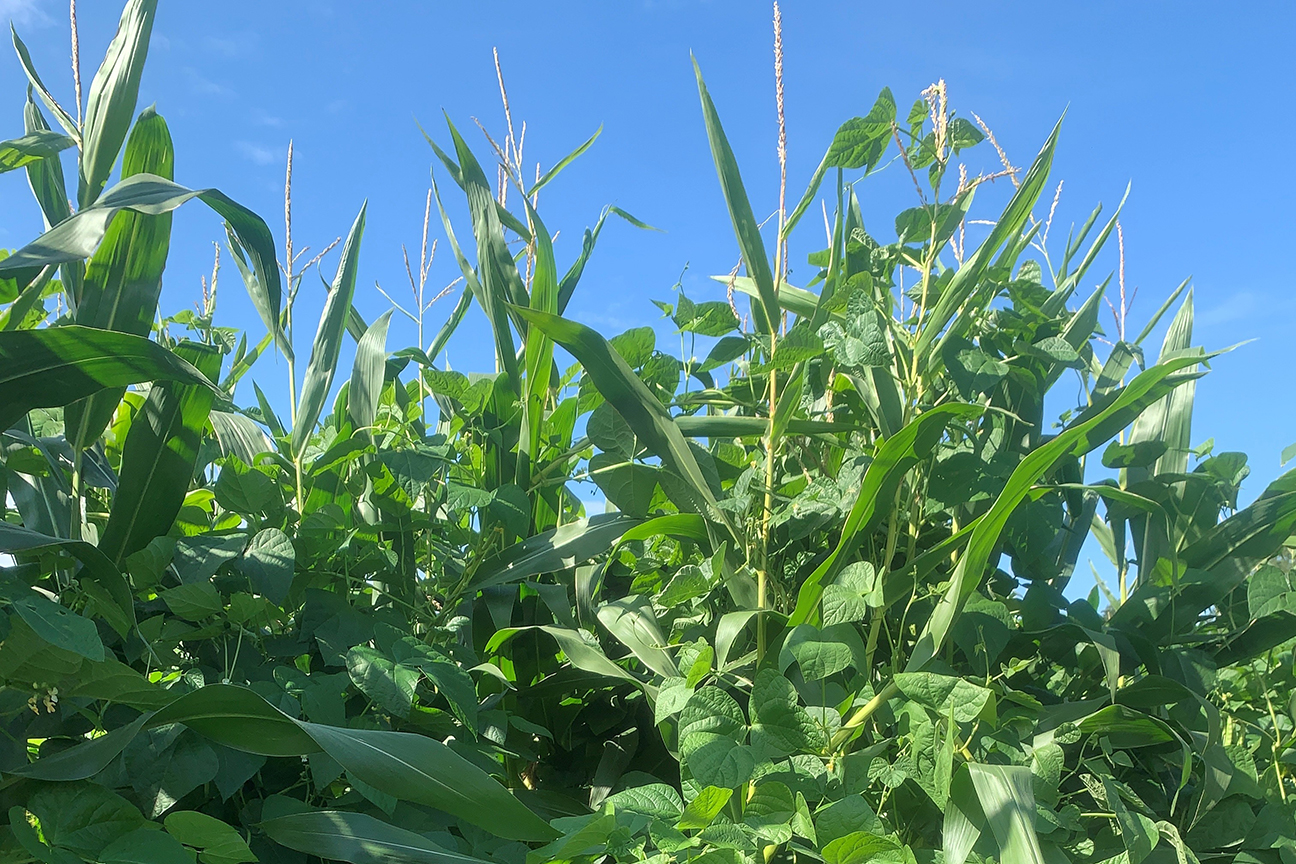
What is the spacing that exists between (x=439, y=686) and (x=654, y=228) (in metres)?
0.68

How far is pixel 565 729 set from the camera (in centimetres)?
96

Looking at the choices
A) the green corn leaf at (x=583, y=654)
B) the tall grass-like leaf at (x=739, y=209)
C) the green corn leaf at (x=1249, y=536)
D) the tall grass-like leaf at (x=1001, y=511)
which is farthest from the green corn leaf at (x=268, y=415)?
the green corn leaf at (x=1249, y=536)

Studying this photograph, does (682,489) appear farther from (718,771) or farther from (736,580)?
(718,771)

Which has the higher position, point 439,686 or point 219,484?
point 219,484

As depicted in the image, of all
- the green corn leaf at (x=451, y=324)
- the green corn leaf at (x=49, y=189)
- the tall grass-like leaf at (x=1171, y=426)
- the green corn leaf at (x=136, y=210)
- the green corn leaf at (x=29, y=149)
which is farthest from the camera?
the green corn leaf at (x=451, y=324)

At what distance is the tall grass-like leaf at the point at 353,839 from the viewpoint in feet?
2.07

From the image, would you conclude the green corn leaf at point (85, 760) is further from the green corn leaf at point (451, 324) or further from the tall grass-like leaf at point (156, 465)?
the green corn leaf at point (451, 324)

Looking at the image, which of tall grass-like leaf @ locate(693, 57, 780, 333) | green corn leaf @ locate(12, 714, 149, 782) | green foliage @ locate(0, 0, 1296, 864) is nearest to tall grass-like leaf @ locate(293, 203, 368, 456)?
green foliage @ locate(0, 0, 1296, 864)

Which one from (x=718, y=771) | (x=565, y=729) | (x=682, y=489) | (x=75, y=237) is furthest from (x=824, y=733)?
(x=75, y=237)

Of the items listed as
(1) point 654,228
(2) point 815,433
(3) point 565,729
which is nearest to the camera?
(2) point 815,433

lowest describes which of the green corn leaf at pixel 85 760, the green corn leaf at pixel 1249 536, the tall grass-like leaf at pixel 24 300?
the green corn leaf at pixel 85 760

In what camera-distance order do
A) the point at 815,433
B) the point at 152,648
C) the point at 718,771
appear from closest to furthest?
the point at 718,771 < the point at 152,648 < the point at 815,433

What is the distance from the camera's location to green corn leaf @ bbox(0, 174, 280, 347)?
671 mm

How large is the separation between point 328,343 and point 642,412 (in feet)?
1.38
